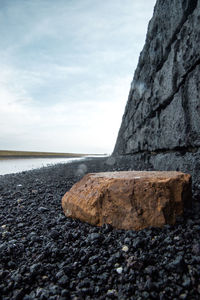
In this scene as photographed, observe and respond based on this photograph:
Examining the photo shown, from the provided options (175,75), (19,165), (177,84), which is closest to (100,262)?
(177,84)

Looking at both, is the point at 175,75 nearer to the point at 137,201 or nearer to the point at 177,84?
the point at 177,84

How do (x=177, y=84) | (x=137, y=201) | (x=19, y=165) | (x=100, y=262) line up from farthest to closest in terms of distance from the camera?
1. (x=19, y=165)
2. (x=177, y=84)
3. (x=137, y=201)
4. (x=100, y=262)

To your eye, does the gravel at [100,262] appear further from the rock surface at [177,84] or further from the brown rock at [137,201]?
the rock surface at [177,84]

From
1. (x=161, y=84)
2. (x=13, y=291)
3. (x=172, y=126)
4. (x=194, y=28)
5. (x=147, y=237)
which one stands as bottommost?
(x=13, y=291)

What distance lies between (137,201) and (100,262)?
0.62 meters

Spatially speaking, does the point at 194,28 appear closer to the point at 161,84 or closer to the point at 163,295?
the point at 161,84

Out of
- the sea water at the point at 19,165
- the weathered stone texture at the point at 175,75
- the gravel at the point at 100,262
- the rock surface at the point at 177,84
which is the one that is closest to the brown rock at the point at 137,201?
the gravel at the point at 100,262

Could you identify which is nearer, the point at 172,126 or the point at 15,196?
the point at 172,126

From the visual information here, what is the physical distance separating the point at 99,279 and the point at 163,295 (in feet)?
1.37

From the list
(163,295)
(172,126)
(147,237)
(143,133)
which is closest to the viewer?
(163,295)

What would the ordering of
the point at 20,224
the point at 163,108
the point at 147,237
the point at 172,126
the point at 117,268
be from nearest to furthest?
the point at 117,268 < the point at 147,237 < the point at 20,224 < the point at 172,126 < the point at 163,108

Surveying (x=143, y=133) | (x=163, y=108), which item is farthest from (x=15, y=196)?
(x=143, y=133)

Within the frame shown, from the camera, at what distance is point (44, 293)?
3.84 ft

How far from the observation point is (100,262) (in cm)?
141
